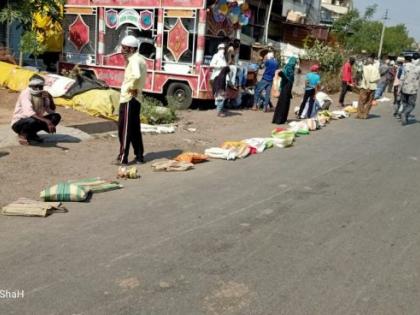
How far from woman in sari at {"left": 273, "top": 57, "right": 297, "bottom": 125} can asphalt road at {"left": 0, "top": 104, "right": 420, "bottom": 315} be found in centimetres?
535

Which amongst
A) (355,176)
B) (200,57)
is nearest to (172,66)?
(200,57)

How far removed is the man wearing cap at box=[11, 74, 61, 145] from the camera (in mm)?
7508

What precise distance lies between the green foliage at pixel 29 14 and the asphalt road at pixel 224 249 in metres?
8.92

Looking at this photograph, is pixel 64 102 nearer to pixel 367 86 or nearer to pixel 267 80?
pixel 267 80

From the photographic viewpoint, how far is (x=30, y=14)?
47.9 ft

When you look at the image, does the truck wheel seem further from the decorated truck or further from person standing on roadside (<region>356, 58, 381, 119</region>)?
person standing on roadside (<region>356, 58, 381, 119</region>)

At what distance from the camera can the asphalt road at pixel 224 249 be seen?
343cm

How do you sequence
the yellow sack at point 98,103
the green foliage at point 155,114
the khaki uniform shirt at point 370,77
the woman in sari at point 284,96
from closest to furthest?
the green foliage at point 155,114 → the yellow sack at point 98,103 → the woman in sari at point 284,96 → the khaki uniform shirt at point 370,77

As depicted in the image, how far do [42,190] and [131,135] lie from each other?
5.84 feet

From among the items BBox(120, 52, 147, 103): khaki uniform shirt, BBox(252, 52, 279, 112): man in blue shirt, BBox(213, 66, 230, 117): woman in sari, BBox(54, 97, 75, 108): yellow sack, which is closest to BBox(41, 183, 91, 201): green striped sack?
BBox(120, 52, 147, 103): khaki uniform shirt

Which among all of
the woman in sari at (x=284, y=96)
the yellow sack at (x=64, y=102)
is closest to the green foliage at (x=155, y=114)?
the yellow sack at (x=64, y=102)

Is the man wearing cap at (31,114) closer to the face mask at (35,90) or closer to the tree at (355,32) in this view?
the face mask at (35,90)

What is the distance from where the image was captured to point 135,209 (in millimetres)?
5301

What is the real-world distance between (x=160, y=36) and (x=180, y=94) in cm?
157
